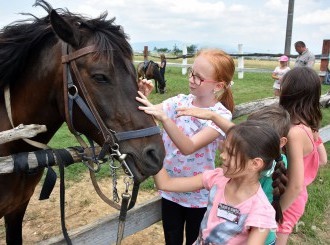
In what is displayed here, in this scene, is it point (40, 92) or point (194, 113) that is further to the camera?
point (40, 92)

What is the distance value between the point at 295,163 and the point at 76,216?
2.67 meters

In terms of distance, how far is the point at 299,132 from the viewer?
1.83 metres

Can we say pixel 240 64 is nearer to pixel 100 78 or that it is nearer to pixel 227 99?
pixel 227 99

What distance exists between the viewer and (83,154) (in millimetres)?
1995

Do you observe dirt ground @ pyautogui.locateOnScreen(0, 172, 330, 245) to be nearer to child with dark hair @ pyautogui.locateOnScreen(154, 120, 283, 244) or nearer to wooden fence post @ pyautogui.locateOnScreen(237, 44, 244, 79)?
child with dark hair @ pyautogui.locateOnScreen(154, 120, 283, 244)

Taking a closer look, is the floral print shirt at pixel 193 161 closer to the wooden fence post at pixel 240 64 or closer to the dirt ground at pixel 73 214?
the dirt ground at pixel 73 214

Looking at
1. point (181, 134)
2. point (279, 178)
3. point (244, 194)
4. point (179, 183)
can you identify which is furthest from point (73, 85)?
point (279, 178)

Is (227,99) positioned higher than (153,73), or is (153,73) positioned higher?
(227,99)

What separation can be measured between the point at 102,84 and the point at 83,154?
484 mm

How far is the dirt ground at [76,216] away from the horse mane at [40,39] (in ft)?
6.35

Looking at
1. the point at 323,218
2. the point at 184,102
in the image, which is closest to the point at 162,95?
the point at 323,218

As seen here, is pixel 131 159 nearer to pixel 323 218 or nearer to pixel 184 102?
pixel 184 102

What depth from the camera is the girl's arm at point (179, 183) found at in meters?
1.79

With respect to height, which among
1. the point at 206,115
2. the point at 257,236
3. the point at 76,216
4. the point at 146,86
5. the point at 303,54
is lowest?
the point at 76,216
